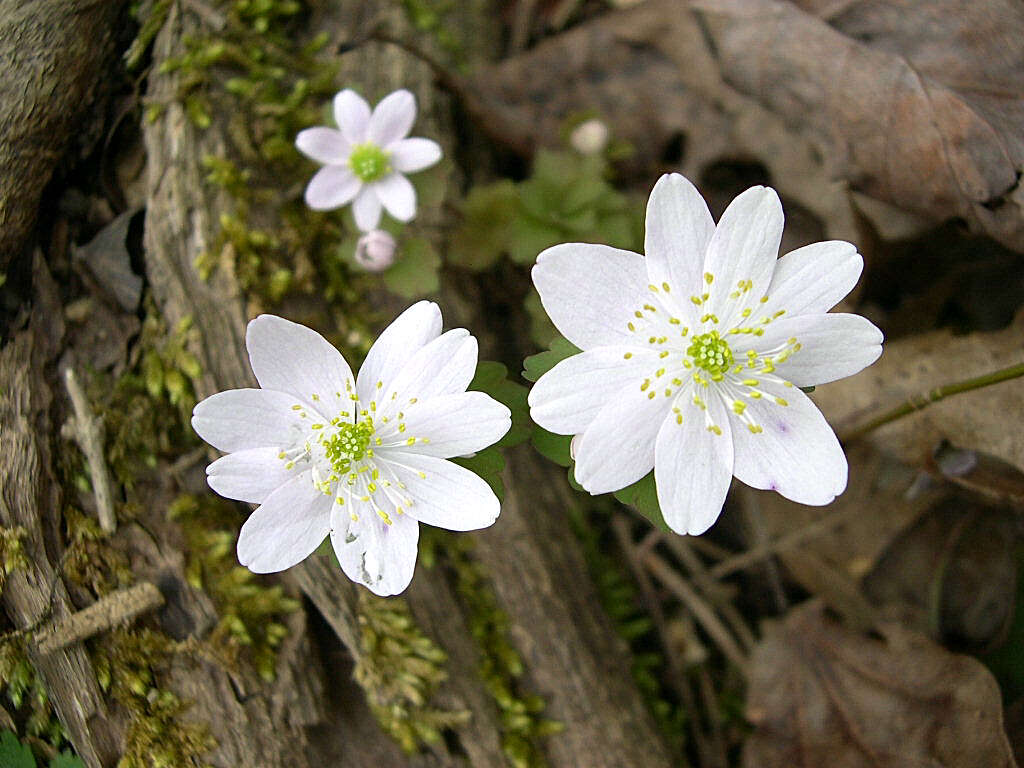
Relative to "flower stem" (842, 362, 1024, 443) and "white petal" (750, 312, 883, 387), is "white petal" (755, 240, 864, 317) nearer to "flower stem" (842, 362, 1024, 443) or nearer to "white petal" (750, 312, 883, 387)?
"white petal" (750, 312, 883, 387)

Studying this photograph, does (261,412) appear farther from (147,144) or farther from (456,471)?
(147,144)

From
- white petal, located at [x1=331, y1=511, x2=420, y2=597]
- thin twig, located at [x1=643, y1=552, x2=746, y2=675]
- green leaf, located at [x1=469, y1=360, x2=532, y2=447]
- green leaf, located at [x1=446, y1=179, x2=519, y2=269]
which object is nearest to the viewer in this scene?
white petal, located at [x1=331, y1=511, x2=420, y2=597]

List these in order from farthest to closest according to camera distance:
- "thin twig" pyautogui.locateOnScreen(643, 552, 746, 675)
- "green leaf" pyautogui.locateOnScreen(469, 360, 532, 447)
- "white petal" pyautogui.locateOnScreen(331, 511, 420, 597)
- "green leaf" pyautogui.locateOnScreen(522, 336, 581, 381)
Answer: "thin twig" pyautogui.locateOnScreen(643, 552, 746, 675), "green leaf" pyautogui.locateOnScreen(469, 360, 532, 447), "green leaf" pyautogui.locateOnScreen(522, 336, 581, 381), "white petal" pyautogui.locateOnScreen(331, 511, 420, 597)

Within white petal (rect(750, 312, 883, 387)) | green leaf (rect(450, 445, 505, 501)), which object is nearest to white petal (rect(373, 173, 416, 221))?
green leaf (rect(450, 445, 505, 501))

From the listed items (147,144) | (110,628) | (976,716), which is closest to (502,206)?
(147,144)

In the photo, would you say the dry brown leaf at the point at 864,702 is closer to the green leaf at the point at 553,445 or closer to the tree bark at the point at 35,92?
the green leaf at the point at 553,445

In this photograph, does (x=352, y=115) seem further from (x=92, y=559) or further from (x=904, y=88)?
(x=904, y=88)

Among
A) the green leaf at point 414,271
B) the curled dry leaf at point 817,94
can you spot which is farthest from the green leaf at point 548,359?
the curled dry leaf at point 817,94
